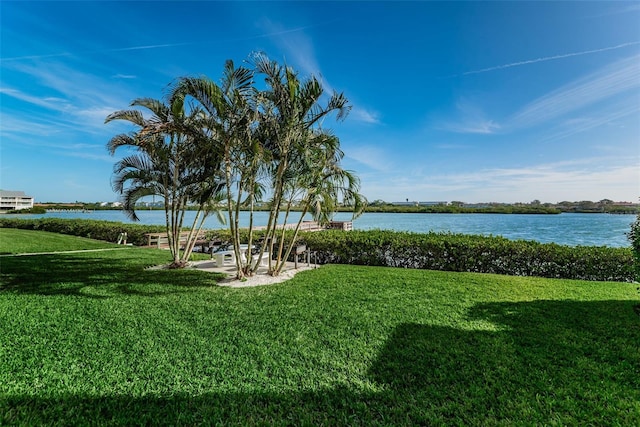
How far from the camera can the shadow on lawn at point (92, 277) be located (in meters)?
5.45

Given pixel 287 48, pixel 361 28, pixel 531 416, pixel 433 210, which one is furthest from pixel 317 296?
pixel 433 210

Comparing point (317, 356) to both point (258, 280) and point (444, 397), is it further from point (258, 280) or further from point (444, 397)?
point (258, 280)

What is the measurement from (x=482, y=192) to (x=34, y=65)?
2945cm

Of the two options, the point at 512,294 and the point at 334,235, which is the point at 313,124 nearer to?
the point at 334,235

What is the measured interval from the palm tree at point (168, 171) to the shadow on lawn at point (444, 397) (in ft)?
19.8

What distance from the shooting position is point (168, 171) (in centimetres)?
800

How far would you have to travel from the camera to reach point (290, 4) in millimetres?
7480

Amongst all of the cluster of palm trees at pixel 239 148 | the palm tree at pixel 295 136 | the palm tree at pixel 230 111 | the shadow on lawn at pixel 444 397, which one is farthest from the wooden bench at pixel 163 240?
the shadow on lawn at pixel 444 397

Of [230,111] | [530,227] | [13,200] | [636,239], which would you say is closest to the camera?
[636,239]

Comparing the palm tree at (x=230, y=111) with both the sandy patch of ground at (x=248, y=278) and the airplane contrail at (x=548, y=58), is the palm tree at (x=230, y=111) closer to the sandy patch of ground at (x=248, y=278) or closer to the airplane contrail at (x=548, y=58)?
the sandy patch of ground at (x=248, y=278)

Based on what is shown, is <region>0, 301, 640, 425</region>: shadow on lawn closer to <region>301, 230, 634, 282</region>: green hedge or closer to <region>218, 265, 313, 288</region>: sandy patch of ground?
<region>218, 265, 313, 288</region>: sandy patch of ground

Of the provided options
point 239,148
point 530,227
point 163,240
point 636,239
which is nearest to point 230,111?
point 239,148

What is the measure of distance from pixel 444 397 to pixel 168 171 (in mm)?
8110

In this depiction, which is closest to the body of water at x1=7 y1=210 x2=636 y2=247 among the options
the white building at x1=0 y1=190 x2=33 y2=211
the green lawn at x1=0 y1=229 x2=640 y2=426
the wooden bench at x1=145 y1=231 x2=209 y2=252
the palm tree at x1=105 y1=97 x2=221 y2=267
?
the wooden bench at x1=145 y1=231 x2=209 y2=252
